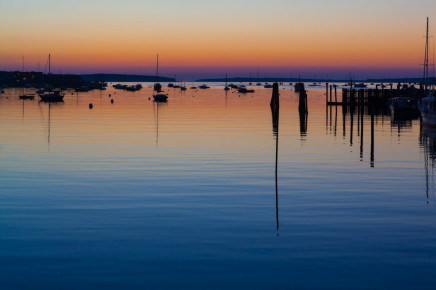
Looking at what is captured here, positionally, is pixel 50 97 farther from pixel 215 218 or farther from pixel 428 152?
pixel 215 218

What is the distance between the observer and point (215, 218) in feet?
49.4

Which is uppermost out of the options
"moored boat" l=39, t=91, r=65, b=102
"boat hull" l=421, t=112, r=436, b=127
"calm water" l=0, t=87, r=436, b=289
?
"moored boat" l=39, t=91, r=65, b=102

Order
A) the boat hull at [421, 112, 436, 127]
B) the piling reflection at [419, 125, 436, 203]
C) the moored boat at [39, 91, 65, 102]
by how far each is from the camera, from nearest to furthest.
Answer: the piling reflection at [419, 125, 436, 203] < the boat hull at [421, 112, 436, 127] < the moored boat at [39, 91, 65, 102]

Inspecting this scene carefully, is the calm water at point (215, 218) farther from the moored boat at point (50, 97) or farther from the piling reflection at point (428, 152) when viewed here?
the moored boat at point (50, 97)

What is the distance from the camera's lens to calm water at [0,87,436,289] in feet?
34.2

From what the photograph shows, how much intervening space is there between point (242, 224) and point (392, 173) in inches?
447

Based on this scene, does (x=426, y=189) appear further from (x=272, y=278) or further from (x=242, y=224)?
Answer: (x=272, y=278)

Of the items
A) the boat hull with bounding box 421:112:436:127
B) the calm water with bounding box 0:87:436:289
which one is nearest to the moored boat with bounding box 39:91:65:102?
the boat hull with bounding box 421:112:436:127

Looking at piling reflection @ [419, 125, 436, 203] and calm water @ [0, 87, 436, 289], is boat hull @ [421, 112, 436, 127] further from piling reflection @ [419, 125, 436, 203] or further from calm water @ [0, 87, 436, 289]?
calm water @ [0, 87, 436, 289]

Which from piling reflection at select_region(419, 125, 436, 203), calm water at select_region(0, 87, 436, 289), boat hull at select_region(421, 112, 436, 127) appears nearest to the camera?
calm water at select_region(0, 87, 436, 289)

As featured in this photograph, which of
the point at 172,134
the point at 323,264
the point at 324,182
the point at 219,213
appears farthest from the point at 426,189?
the point at 172,134

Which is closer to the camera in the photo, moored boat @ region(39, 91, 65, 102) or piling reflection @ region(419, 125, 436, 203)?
piling reflection @ region(419, 125, 436, 203)

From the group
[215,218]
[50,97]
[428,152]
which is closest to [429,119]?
[428,152]

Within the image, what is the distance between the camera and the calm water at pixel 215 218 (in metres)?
A: 10.4
